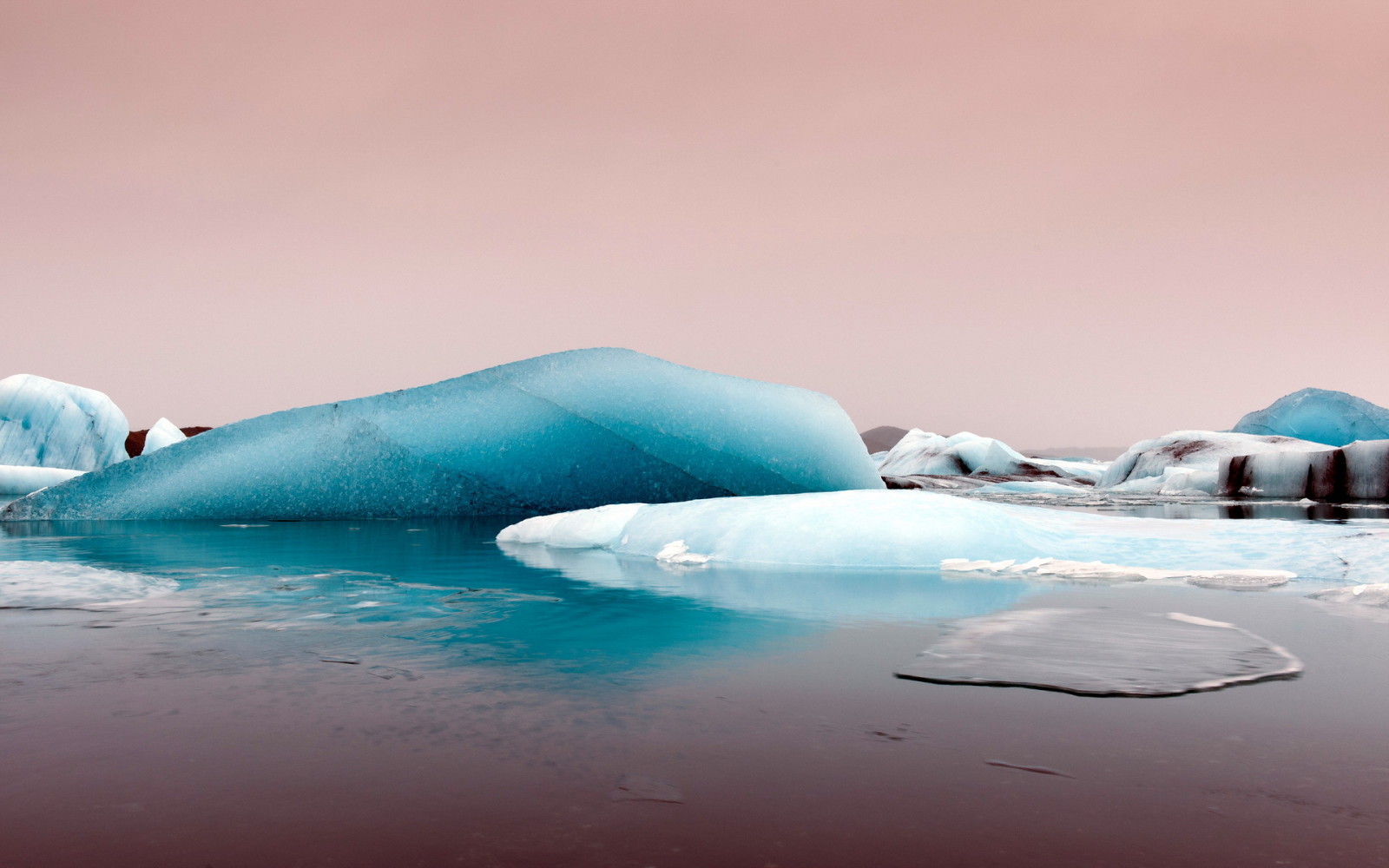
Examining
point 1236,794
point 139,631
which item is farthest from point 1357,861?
point 139,631

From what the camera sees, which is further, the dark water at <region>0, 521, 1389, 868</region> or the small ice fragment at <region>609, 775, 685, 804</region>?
the small ice fragment at <region>609, 775, 685, 804</region>

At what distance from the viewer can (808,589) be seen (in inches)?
164

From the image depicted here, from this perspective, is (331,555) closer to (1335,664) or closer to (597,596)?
(597,596)

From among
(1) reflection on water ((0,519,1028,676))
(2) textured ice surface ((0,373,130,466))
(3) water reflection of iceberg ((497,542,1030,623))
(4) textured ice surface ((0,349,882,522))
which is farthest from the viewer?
(2) textured ice surface ((0,373,130,466))

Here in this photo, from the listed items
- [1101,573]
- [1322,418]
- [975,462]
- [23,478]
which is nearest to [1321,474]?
[1322,418]

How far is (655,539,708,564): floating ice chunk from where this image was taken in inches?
Answer: 214

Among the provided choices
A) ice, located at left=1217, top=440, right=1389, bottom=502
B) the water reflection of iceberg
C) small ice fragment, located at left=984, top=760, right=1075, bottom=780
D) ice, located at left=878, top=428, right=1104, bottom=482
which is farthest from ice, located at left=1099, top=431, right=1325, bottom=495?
small ice fragment, located at left=984, top=760, right=1075, bottom=780

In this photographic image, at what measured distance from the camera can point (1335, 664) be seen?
2.44 meters

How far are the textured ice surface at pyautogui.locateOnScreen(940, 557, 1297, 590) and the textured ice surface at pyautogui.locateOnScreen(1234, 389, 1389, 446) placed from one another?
27.7 meters

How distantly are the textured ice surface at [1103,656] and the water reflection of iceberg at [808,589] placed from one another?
0.44 meters

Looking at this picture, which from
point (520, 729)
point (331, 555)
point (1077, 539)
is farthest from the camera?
point (331, 555)

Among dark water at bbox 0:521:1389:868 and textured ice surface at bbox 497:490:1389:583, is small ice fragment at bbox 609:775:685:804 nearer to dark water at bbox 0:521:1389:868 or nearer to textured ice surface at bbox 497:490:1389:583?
dark water at bbox 0:521:1389:868

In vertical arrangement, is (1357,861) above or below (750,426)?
below

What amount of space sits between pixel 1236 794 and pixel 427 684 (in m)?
1.77
